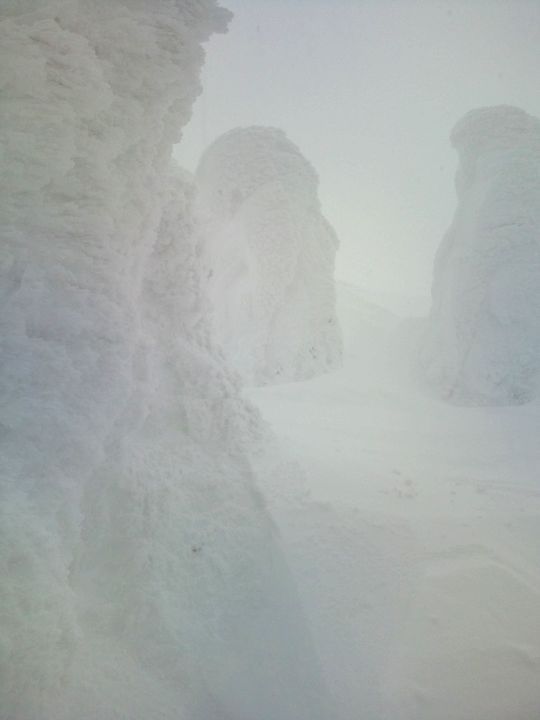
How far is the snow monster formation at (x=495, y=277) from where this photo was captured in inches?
341

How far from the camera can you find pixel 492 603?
264 centimetres

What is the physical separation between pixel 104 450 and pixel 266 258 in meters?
9.01

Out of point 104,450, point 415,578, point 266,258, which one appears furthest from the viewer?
point 266,258

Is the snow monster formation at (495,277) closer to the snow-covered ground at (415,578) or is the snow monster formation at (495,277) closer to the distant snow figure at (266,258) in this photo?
the distant snow figure at (266,258)

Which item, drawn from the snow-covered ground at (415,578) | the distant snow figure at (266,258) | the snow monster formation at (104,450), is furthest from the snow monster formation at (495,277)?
the snow monster formation at (104,450)

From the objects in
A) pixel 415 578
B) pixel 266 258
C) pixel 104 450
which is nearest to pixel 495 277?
pixel 266 258

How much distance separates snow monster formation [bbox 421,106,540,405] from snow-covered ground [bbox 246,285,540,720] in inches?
174

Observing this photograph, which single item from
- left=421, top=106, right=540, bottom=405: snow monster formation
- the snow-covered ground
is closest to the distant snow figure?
left=421, top=106, right=540, bottom=405: snow monster formation

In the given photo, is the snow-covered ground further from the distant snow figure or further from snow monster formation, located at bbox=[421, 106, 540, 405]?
the distant snow figure

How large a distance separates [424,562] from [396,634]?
56 cm

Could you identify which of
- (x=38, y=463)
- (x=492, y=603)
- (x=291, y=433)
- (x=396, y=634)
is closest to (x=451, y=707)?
(x=396, y=634)

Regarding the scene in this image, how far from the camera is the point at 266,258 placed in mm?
10711

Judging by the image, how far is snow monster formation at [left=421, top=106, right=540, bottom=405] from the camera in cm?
866

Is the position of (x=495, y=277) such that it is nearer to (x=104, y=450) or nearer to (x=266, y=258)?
(x=266, y=258)
